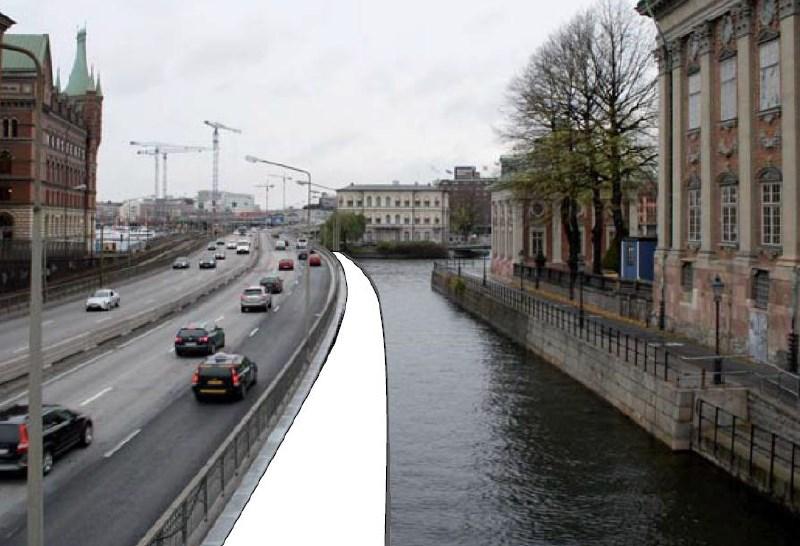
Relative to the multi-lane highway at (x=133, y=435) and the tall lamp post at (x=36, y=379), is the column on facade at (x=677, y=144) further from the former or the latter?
the tall lamp post at (x=36, y=379)

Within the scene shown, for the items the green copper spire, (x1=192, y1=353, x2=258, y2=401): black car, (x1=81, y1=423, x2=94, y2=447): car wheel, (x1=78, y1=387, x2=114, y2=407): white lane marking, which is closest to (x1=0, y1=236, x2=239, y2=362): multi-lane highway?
(x1=78, y1=387, x2=114, y2=407): white lane marking

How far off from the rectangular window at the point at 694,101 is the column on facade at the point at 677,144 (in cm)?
58

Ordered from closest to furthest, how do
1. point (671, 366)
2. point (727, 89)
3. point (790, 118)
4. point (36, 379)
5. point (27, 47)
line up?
1. point (36, 379)
2. point (671, 366)
3. point (790, 118)
4. point (727, 89)
5. point (27, 47)

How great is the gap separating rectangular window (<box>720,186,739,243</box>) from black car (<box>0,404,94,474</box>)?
25356mm

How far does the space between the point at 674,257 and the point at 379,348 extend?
102 feet

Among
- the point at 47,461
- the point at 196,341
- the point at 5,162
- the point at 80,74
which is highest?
the point at 80,74

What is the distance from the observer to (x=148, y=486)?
18938 millimetres

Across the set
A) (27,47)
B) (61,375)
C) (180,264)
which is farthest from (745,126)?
(27,47)

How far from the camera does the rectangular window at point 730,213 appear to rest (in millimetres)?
35938

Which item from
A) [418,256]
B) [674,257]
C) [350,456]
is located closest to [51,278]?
[674,257]

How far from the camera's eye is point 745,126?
34.1m

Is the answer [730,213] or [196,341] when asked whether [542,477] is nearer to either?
[730,213]

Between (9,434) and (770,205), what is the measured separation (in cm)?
2661

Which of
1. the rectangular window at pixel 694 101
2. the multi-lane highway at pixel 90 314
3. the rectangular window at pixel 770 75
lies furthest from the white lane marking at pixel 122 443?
the rectangular window at pixel 694 101
